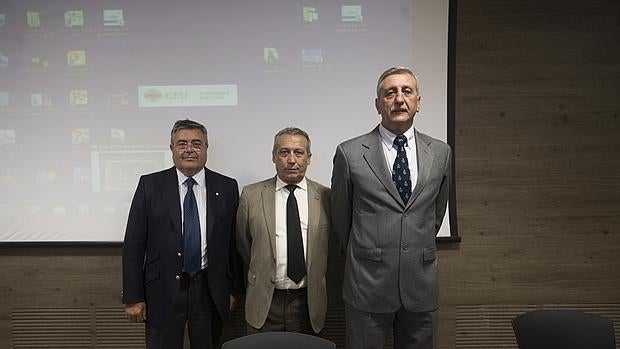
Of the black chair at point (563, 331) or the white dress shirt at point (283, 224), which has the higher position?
the white dress shirt at point (283, 224)

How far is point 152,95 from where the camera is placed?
2725mm

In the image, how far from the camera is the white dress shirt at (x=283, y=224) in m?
2.31

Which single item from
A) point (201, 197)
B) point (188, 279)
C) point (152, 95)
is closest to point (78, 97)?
point (152, 95)

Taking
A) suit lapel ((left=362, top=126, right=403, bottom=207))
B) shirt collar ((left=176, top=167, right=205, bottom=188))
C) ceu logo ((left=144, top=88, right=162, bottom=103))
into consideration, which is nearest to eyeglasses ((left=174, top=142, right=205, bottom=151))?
shirt collar ((left=176, top=167, right=205, bottom=188))

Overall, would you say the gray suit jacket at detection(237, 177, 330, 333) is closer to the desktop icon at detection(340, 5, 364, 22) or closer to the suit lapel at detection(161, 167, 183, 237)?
the suit lapel at detection(161, 167, 183, 237)

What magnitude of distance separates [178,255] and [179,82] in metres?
1.05

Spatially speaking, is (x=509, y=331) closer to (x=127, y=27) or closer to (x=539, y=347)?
(x=539, y=347)

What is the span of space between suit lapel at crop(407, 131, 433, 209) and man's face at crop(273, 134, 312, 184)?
1.86ft

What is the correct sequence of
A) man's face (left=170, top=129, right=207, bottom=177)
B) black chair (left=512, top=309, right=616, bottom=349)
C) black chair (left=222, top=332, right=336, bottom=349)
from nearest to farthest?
black chair (left=222, top=332, right=336, bottom=349), black chair (left=512, top=309, right=616, bottom=349), man's face (left=170, top=129, right=207, bottom=177)

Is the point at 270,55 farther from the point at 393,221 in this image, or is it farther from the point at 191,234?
the point at 393,221

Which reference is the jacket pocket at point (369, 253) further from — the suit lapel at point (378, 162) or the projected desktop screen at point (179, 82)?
the projected desktop screen at point (179, 82)

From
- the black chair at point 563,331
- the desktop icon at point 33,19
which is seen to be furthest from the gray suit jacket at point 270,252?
the desktop icon at point 33,19

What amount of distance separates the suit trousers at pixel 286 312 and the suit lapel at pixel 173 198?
0.62m

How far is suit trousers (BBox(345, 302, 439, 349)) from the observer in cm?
206
